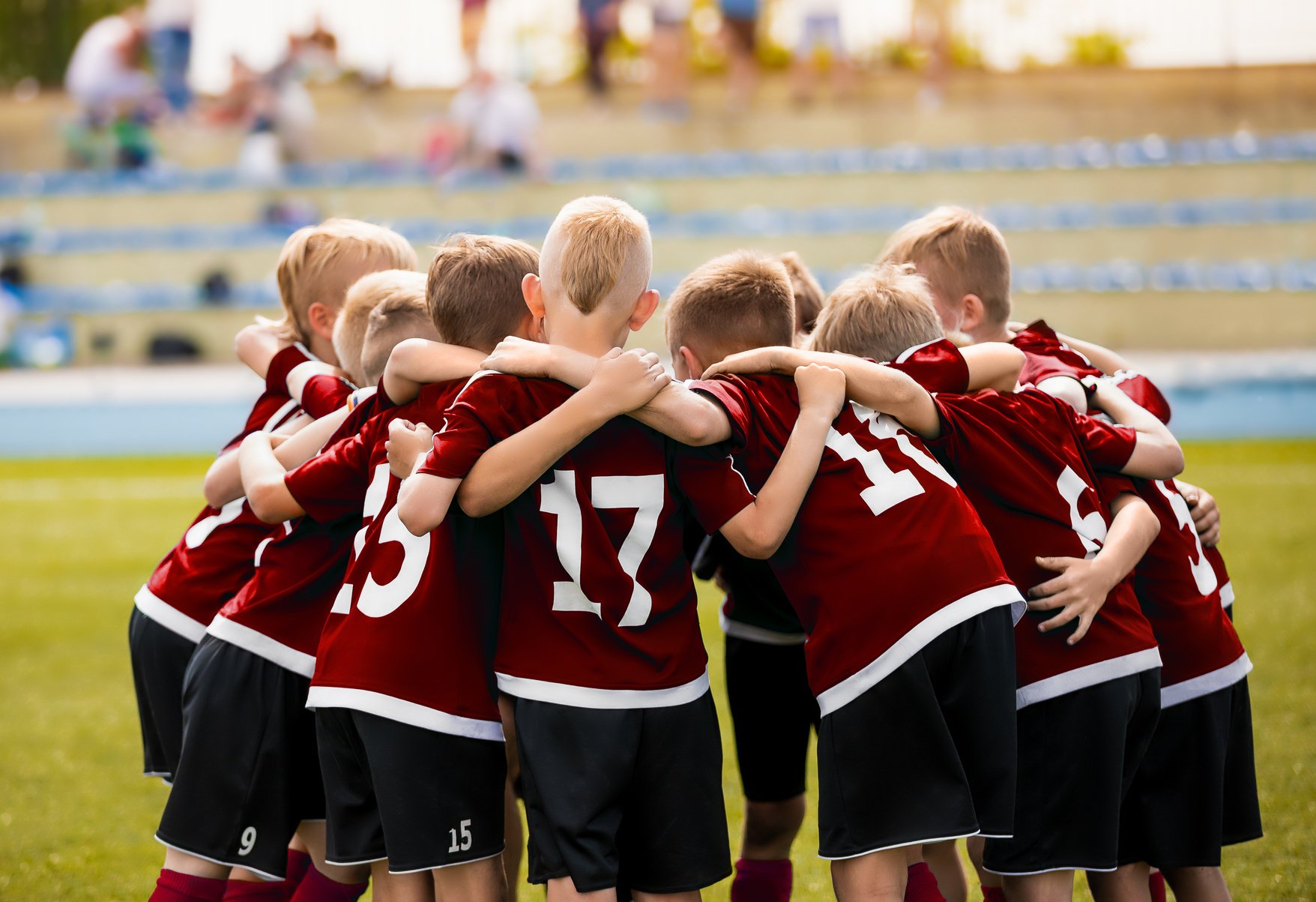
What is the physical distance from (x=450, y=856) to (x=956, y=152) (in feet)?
48.6

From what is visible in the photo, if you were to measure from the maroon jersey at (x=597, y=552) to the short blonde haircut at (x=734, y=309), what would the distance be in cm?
32

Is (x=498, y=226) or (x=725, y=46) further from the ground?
(x=725, y=46)

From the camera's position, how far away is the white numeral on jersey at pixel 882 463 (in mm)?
2396

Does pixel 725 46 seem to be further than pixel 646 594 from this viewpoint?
Yes

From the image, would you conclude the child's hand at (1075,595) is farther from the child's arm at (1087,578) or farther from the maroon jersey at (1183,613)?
the maroon jersey at (1183,613)

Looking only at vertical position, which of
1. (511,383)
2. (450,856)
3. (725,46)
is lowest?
(450,856)

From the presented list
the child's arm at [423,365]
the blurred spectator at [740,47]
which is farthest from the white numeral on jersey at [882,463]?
the blurred spectator at [740,47]

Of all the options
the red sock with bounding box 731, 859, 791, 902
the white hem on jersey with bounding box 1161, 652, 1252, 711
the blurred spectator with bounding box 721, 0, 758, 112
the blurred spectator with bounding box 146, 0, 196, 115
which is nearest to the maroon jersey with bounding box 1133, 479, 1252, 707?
the white hem on jersey with bounding box 1161, 652, 1252, 711

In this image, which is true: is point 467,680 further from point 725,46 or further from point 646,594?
point 725,46

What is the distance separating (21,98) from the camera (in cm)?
1994

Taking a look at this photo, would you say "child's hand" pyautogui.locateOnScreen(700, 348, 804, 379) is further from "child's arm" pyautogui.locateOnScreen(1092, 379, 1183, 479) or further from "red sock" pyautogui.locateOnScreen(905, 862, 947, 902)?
"red sock" pyautogui.locateOnScreen(905, 862, 947, 902)

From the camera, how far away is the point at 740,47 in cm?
1739

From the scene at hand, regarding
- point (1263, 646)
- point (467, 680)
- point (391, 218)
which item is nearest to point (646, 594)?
point (467, 680)

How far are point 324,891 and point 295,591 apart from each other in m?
0.62
